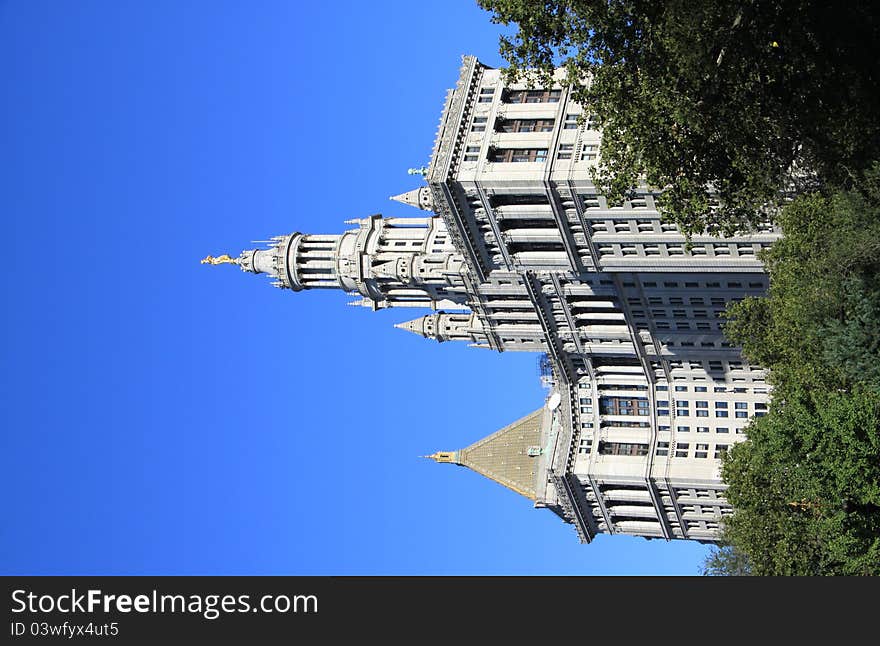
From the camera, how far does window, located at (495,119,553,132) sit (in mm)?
99438

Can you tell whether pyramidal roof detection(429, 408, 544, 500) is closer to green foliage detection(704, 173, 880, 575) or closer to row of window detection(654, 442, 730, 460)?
row of window detection(654, 442, 730, 460)

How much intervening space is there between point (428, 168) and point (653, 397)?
135 feet

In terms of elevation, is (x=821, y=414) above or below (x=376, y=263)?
below

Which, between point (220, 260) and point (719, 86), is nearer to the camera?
point (719, 86)

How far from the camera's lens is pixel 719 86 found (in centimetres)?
6694

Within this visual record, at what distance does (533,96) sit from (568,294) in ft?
74.1

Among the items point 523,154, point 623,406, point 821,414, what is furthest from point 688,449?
point 821,414

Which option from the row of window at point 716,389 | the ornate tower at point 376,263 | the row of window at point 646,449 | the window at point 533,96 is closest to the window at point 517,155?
the window at point 533,96

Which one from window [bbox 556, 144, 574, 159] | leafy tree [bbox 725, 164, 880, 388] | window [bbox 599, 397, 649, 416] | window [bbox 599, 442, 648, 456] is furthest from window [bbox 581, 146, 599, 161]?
window [bbox 599, 442, 648, 456]

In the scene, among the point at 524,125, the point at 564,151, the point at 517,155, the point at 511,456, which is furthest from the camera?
the point at 511,456

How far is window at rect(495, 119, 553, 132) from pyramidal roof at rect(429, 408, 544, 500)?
49124mm

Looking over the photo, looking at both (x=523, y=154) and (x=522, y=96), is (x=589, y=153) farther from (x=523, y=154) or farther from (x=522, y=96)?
(x=522, y=96)

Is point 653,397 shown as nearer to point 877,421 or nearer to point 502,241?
point 502,241
